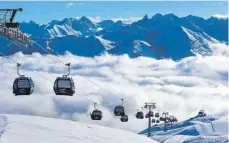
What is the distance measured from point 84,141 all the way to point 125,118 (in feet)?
29.5

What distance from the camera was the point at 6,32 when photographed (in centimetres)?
2725

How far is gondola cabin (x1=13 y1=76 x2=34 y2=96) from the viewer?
1432 inches

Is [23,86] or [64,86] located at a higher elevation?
[64,86]

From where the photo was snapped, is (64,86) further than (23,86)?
Yes

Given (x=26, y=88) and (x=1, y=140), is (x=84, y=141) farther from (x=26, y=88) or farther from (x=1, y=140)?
(x=26, y=88)

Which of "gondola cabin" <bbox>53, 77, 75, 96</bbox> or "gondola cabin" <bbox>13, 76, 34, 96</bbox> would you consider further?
"gondola cabin" <bbox>53, 77, 75, 96</bbox>

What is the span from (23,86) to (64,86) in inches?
150

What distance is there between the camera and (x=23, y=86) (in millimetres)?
36469

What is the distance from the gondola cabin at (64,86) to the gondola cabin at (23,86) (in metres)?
2.99

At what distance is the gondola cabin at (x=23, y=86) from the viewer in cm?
3638

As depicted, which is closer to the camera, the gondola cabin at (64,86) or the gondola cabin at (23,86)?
the gondola cabin at (23,86)

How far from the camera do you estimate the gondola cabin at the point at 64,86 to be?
38.7 m

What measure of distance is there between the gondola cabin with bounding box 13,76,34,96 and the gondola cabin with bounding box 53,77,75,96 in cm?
299

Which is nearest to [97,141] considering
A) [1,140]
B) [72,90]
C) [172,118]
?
[1,140]
